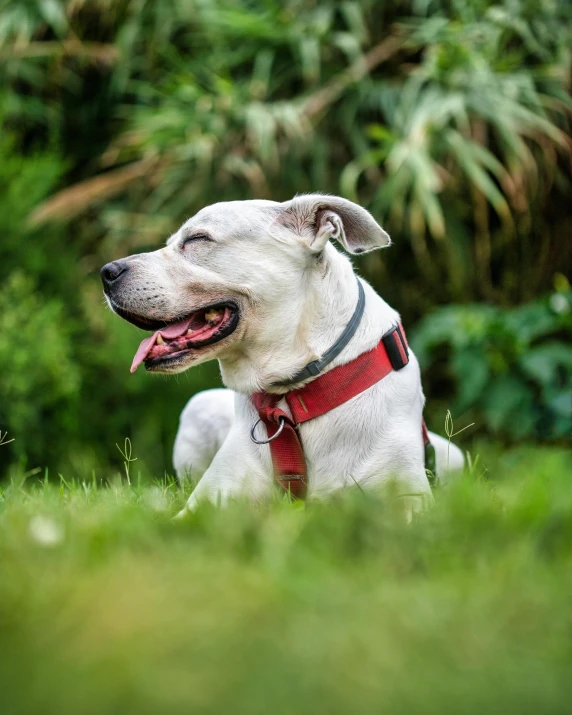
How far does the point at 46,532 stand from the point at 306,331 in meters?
1.29

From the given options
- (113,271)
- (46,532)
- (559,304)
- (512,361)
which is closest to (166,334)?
(113,271)

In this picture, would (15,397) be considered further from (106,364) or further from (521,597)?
(521,597)

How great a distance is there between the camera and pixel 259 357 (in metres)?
2.88

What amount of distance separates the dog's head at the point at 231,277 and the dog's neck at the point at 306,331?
10 millimetres

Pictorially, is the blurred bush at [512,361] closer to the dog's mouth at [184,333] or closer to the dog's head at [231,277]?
the dog's head at [231,277]

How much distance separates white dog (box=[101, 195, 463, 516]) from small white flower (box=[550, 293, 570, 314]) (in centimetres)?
278

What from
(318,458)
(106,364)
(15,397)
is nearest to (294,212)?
(318,458)

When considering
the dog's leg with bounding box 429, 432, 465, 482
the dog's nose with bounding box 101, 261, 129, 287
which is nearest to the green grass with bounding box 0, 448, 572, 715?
the dog's nose with bounding box 101, 261, 129, 287

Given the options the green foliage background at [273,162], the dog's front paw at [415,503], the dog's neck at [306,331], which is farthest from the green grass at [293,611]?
the green foliage background at [273,162]

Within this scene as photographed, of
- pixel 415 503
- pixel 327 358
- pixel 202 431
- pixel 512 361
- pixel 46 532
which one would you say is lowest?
pixel 512 361

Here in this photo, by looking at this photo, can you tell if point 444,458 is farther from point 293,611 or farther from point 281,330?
point 293,611

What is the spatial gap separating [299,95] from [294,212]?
551 cm

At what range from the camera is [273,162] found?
7.75 metres

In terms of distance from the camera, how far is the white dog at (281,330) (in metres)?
2.79
